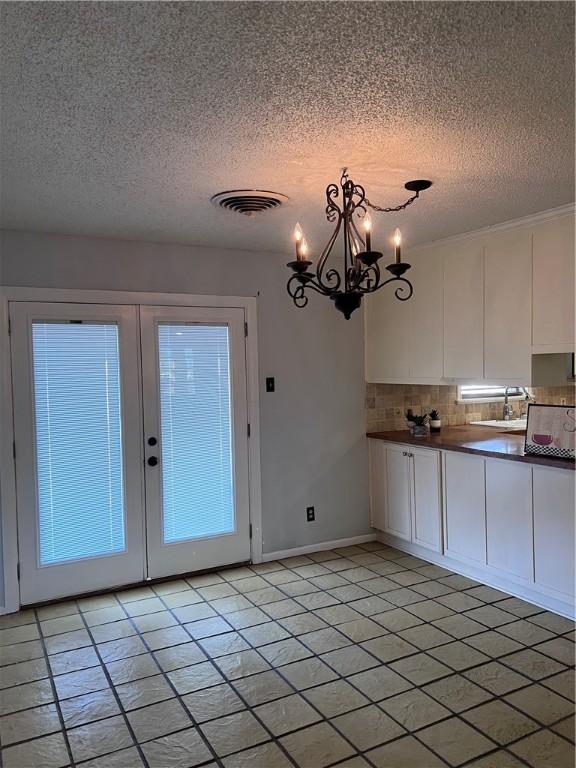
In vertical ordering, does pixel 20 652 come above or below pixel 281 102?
below

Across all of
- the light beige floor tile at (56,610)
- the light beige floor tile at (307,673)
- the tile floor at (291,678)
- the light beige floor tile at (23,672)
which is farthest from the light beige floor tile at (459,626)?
the light beige floor tile at (56,610)

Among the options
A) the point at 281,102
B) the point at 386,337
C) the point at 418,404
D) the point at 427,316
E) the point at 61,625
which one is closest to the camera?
the point at 281,102

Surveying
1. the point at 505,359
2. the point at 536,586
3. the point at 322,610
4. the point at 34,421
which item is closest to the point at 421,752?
the point at 322,610

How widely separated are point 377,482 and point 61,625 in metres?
2.56

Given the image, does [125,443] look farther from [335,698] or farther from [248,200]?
[335,698]

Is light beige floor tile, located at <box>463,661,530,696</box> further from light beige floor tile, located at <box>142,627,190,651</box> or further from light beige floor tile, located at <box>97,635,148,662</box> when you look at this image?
A: light beige floor tile, located at <box>97,635,148,662</box>

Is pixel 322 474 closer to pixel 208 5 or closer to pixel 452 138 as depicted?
pixel 452 138

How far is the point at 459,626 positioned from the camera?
129 inches

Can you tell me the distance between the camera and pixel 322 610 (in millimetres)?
3537

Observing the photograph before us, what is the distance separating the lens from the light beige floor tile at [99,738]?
7.53 feet

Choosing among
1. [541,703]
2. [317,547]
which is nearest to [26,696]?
[541,703]

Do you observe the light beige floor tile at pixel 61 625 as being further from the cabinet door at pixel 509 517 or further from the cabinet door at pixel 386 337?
the cabinet door at pixel 386 337

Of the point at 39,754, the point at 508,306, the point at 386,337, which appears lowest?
the point at 39,754

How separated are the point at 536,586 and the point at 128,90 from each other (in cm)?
334
